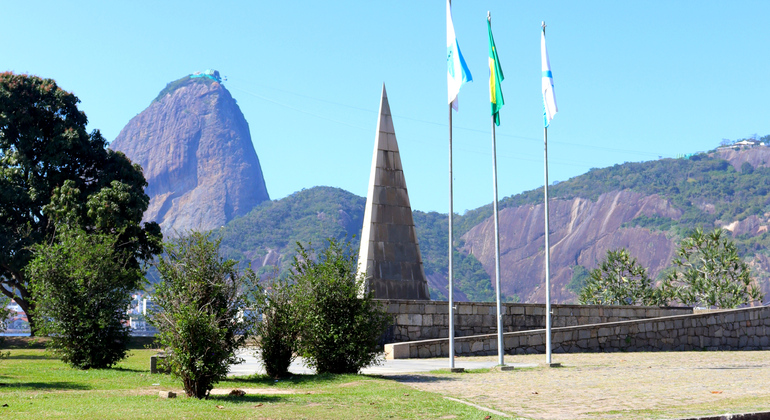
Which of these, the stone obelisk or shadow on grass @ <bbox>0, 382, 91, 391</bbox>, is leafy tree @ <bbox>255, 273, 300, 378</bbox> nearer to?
shadow on grass @ <bbox>0, 382, 91, 391</bbox>

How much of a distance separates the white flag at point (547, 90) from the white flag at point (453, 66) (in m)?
2.12

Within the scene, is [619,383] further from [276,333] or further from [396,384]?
[276,333]

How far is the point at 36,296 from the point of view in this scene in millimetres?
15461

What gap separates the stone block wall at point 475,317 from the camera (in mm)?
20438

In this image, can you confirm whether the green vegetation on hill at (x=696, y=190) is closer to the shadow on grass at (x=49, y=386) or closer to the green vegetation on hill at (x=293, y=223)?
the green vegetation on hill at (x=293, y=223)

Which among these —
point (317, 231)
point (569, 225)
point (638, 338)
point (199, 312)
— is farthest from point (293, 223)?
point (199, 312)

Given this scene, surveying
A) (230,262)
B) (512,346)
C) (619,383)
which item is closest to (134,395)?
(230,262)

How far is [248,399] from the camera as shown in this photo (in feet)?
33.5

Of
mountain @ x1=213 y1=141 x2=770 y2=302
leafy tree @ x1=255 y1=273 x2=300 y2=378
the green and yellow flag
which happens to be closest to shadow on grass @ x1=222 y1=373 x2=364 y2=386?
leafy tree @ x1=255 y1=273 x2=300 y2=378

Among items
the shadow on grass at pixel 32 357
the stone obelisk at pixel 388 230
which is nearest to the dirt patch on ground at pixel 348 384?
the stone obelisk at pixel 388 230

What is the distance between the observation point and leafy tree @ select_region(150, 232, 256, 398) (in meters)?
10.3

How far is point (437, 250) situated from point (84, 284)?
164 metres

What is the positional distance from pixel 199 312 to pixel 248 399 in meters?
1.38

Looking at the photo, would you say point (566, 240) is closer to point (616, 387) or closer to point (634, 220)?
point (634, 220)
